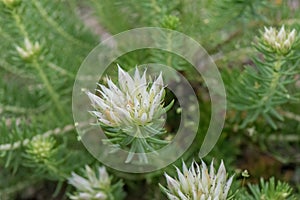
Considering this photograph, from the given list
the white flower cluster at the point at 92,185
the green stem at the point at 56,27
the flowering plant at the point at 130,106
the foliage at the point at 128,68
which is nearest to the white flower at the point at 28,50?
the foliage at the point at 128,68

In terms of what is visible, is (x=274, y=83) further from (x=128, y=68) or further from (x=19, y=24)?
(x=19, y=24)

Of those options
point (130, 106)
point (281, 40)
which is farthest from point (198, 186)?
point (281, 40)

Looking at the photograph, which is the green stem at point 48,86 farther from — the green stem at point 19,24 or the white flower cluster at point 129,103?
the white flower cluster at point 129,103

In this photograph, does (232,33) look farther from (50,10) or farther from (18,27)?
(18,27)

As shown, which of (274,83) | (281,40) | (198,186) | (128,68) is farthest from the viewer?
(128,68)

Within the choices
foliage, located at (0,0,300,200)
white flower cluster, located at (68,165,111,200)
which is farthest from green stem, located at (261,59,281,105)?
white flower cluster, located at (68,165,111,200)

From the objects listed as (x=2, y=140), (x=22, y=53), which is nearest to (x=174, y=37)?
(x=22, y=53)
